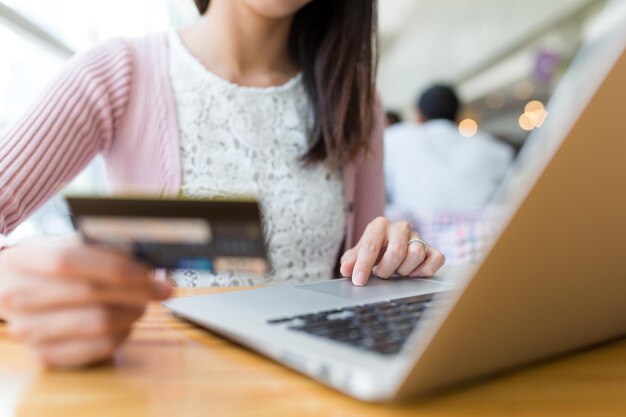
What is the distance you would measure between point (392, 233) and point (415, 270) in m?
0.05

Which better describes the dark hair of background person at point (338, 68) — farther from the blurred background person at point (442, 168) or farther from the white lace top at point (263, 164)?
the blurred background person at point (442, 168)

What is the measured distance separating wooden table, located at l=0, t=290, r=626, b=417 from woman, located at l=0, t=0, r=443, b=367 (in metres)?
0.28

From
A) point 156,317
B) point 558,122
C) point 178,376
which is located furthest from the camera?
point 156,317

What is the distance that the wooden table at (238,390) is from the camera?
259 millimetres

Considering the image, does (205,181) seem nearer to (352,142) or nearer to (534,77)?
(352,142)

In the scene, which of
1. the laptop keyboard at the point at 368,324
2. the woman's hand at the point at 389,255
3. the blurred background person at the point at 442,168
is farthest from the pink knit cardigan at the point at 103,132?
the blurred background person at the point at 442,168

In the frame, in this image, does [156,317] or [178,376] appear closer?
[178,376]

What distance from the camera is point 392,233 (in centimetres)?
59

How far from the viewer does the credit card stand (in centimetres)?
26

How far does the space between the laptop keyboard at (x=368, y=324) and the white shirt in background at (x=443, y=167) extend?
7.19 feet

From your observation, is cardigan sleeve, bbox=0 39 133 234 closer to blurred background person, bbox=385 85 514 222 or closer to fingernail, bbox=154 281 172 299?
fingernail, bbox=154 281 172 299

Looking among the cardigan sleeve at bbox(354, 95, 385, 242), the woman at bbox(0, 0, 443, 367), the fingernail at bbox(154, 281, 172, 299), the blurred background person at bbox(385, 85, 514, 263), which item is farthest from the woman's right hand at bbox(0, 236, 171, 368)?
the blurred background person at bbox(385, 85, 514, 263)

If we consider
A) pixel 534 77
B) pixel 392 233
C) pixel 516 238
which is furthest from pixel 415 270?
pixel 534 77

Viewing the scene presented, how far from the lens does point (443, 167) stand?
8.54ft
